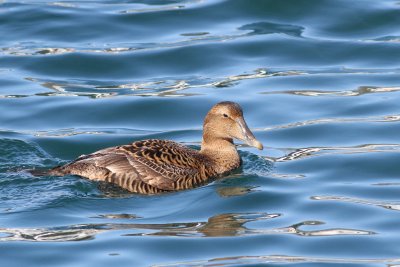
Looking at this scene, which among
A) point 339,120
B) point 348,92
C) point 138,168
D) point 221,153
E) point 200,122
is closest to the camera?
point 138,168

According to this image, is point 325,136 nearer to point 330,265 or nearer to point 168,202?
point 168,202

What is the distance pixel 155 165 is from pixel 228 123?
3.53 ft

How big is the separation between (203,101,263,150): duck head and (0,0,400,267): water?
1.51 feet

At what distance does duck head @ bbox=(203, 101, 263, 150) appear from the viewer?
13164 mm

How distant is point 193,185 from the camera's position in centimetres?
1283

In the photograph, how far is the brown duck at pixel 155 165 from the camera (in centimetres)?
1262

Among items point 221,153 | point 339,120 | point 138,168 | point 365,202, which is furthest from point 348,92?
point 138,168

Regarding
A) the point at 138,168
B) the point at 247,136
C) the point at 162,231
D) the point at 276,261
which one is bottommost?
the point at 276,261

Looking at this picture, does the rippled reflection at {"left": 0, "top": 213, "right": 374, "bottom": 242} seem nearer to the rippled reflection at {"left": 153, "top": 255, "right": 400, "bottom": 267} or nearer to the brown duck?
the rippled reflection at {"left": 153, "top": 255, "right": 400, "bottom": 267}

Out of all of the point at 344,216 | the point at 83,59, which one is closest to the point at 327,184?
the point at 344,216

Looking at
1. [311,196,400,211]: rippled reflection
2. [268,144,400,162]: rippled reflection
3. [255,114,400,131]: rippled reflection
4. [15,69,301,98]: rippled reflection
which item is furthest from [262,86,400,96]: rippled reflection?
[311,196,400,211]: rippled reflection

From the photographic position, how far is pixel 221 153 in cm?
1338

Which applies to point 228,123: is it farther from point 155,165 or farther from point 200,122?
point 200,122

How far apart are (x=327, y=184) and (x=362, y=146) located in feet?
4.88
